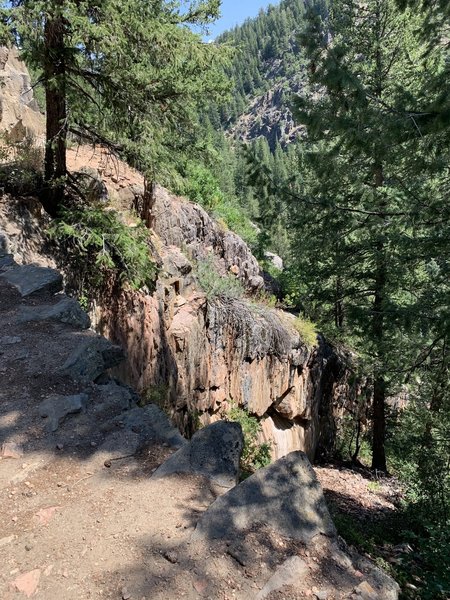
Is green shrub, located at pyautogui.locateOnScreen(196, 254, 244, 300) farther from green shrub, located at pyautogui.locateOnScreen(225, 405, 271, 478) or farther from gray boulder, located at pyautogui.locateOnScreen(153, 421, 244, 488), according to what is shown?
gray boulder, located at pyautogui.locateOnScreen(153, 421, 244, 488)

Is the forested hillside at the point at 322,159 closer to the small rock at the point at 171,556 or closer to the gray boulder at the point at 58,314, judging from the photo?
the gray boulder at the point at 58,314

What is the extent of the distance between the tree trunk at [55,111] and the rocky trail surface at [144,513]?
3.97m

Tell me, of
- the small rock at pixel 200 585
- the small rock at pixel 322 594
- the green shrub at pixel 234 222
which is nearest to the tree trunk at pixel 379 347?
the small rock at pixel 322 594

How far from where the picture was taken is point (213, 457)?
343cm

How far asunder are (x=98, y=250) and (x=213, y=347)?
12.7ft

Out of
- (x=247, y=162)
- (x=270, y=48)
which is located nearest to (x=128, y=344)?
(x=247, y=162)

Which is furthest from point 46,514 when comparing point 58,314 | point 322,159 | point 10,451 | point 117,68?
point 322,159

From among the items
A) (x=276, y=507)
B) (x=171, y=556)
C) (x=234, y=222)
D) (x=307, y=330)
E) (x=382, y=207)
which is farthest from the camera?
(x=234, y=222)

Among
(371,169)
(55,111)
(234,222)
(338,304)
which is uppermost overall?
(55,111)

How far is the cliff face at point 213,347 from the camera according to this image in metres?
7.58

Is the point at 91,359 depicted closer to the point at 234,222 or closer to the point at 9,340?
the point at 9,340

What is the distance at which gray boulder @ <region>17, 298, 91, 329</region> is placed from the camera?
562 centimetres

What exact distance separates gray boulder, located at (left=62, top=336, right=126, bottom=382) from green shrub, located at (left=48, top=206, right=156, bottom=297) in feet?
5.78

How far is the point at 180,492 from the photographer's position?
3129 millimetres
